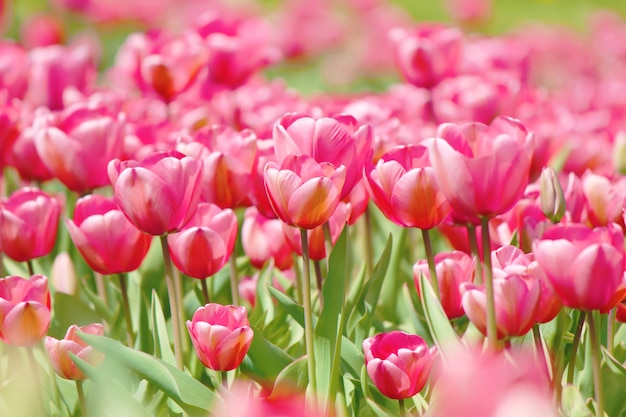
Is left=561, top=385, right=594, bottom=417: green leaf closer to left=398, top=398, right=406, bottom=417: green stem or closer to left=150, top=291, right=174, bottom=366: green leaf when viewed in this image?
left=398, top=398, right=406, bottom=417: green stem

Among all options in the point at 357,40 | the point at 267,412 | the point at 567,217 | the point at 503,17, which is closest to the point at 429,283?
the point at 567,217

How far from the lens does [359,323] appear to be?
4.56 feet

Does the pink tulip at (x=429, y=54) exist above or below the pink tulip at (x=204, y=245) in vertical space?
below

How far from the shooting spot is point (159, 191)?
122 centimetres

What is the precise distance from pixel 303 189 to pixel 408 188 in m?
0.17

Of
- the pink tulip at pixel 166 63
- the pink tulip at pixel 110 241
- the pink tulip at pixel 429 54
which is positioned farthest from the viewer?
the pink tulip at pixel 429 54

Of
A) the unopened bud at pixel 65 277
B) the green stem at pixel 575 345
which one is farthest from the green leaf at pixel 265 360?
the unopened bud at pixel 65 277

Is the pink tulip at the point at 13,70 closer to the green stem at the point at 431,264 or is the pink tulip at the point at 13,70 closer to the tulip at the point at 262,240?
the tulip at the point at 262,240

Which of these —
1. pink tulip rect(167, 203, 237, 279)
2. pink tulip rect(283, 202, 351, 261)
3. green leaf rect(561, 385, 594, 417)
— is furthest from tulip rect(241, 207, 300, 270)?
green leaf rect(561, 385, 594, 417)

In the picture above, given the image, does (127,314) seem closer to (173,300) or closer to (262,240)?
(173,300)

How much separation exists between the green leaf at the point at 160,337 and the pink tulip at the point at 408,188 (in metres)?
0.38

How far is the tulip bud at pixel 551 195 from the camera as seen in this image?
1.23m

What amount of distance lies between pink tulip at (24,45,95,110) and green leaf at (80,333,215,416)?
1461 mm

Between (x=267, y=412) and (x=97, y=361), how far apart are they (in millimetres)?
733
